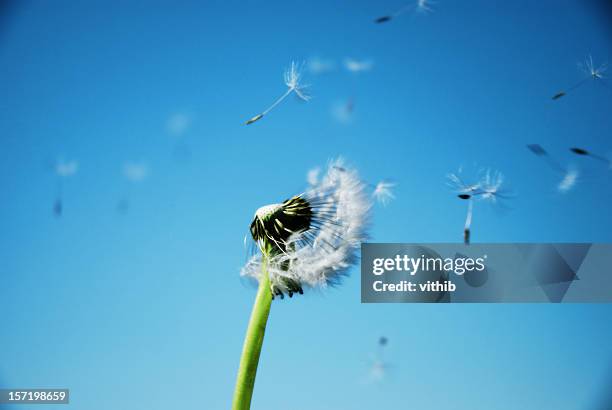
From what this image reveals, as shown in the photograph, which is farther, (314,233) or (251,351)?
(314,233)

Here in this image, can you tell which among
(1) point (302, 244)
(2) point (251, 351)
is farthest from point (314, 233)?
(2) point (251, 351)

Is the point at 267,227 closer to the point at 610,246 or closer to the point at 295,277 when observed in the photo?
the point at 295,277

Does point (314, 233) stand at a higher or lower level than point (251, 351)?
higher

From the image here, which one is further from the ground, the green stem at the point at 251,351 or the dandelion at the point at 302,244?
the dandelion at the point at 302,244

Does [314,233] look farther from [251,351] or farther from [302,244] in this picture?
[251,351]

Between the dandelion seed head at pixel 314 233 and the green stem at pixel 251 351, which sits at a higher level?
the dandelion seed head at pixel 314 233

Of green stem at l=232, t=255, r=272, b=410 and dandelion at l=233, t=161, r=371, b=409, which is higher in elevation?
dandelion at l=233, t=161, r=371, b=409
